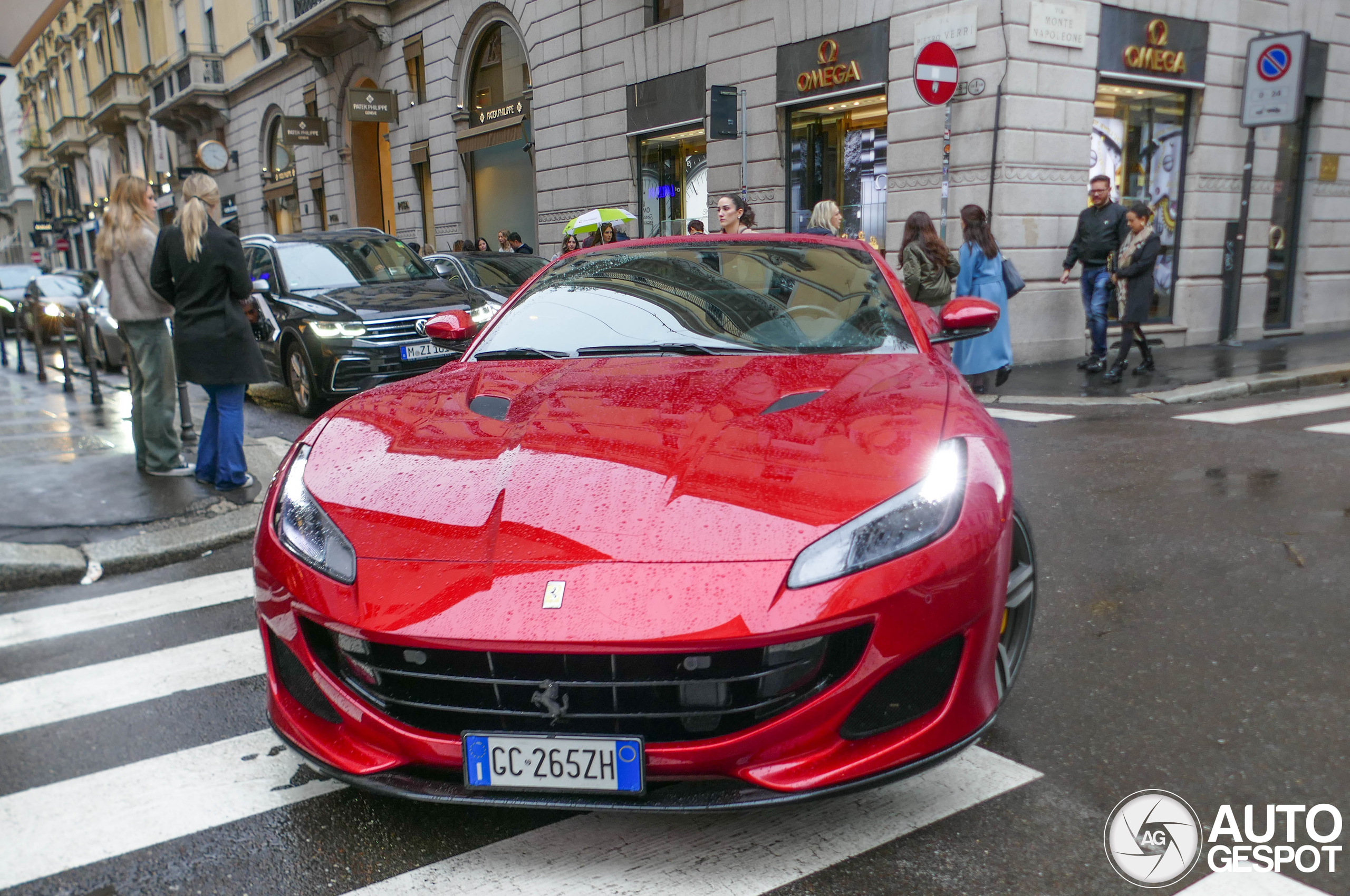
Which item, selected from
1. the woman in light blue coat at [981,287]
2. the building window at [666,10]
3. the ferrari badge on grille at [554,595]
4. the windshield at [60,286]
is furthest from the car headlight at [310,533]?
the windshield at [60,286]

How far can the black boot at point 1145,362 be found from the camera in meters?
10.4

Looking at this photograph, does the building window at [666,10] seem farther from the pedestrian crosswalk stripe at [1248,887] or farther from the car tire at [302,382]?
the pedestrian crosswalk stripe at [1248,887]

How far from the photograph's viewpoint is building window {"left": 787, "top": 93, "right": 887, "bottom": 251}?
1291 centimetres

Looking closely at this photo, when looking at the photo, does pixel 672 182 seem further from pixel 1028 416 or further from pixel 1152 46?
pixel 1028 416

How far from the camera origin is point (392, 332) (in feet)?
29.5

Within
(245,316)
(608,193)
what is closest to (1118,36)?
(608,193)

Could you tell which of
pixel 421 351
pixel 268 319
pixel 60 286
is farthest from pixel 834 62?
pixel 60 286

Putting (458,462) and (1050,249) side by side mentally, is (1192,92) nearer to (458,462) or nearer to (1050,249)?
(1050,249)

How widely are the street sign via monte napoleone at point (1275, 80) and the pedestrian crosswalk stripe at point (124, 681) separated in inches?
495

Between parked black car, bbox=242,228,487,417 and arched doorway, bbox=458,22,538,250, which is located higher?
arched doorway, bbox=458,22,538,250

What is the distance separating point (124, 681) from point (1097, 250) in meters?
9.95

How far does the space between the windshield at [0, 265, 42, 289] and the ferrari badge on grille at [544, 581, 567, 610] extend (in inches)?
1123

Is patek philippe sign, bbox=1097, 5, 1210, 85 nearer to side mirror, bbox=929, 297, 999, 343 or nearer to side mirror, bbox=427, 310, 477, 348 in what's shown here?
side mirror, bbox=929, 297, 999, 343

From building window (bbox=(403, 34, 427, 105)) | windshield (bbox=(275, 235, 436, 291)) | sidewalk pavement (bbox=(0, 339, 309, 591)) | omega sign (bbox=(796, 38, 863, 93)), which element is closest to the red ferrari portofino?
sidewalk pavement (bbox=(0, 339, 309, 591))
